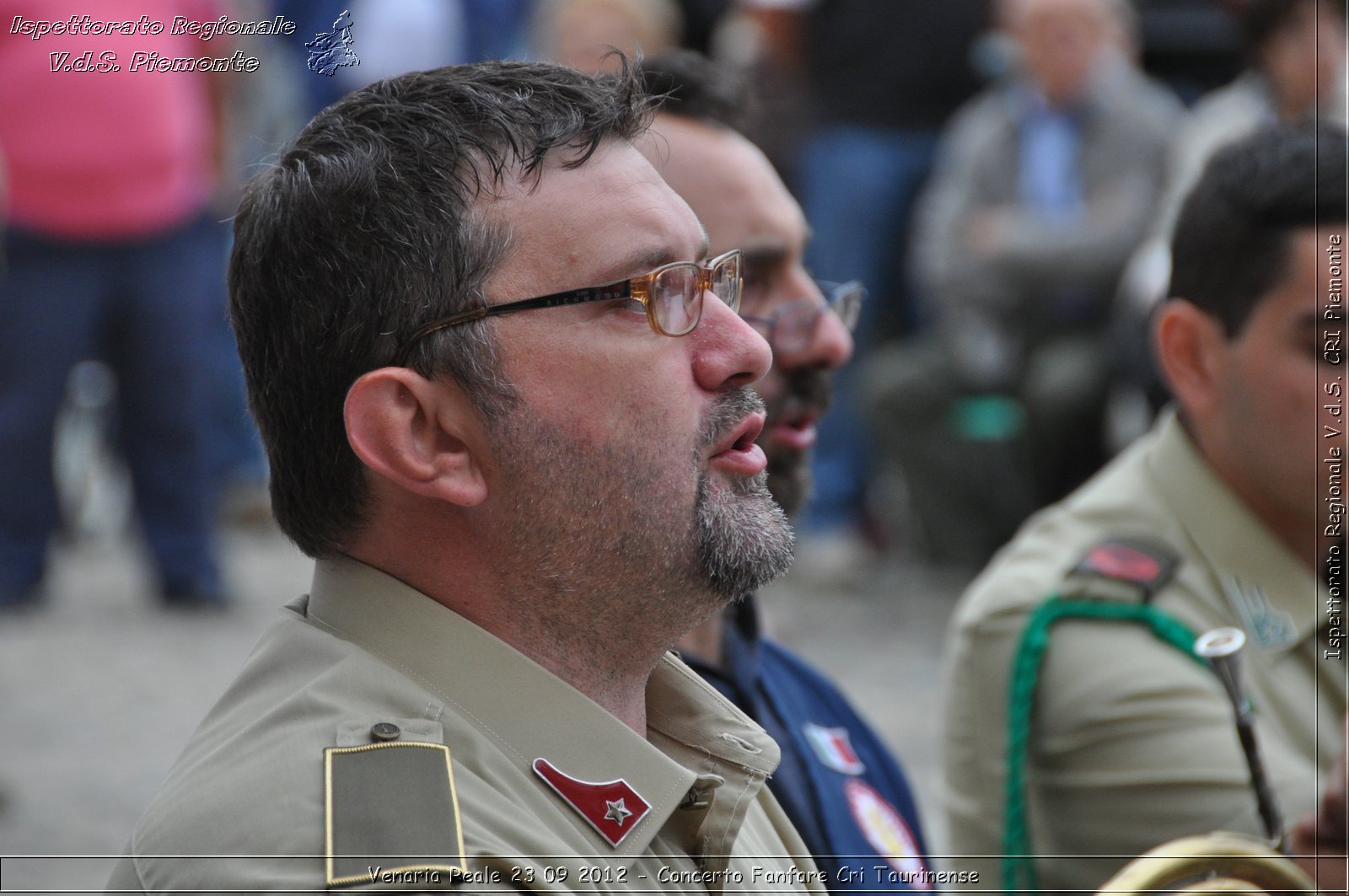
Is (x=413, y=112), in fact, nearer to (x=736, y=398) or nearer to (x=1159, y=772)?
(x=736, y=398)

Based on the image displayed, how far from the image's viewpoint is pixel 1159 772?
2.51 metres

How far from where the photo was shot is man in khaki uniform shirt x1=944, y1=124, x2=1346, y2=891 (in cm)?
254

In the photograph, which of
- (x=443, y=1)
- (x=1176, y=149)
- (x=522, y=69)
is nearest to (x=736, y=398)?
(x=522, y=69)

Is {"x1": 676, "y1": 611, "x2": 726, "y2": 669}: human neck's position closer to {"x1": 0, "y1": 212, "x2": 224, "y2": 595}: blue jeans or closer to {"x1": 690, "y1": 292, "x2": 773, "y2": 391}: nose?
{"x1": 690, "y1": 292, "x2": 773, "y2": 391}: nose

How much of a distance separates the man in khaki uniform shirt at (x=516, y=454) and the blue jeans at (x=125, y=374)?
4214mm

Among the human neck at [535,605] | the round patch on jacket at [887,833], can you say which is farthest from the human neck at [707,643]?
the human neck at [535,605]

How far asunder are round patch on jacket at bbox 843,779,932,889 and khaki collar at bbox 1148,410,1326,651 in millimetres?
A: 727

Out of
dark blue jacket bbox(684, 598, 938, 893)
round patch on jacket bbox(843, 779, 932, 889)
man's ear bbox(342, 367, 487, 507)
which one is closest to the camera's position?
man's ear bbox(342, 367, 487, 507)

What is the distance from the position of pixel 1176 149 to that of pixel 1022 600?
4147 millimetres

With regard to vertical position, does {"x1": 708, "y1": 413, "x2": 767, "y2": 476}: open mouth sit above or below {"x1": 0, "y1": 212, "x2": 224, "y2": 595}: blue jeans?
above

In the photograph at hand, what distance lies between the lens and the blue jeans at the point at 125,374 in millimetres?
5680

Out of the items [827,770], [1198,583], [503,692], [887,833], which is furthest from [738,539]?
[1198,583]

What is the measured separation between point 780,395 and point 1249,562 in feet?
2.95

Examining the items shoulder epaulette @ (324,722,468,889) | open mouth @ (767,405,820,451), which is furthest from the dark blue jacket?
shoulder epaulette @ (324,722,468,889)
